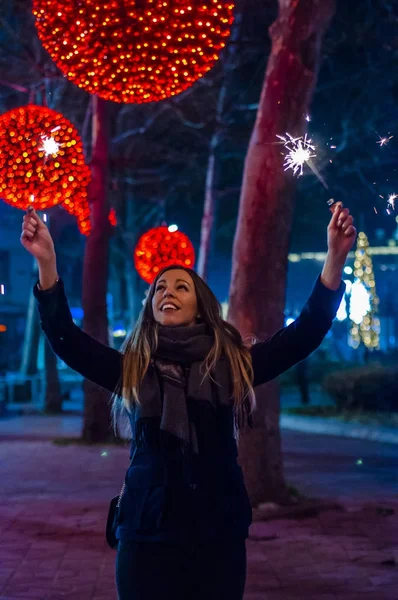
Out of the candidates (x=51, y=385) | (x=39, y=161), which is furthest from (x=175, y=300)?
(x=51, y=385)

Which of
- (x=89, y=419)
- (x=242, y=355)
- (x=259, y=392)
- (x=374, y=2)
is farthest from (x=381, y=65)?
(x=242, y=355)

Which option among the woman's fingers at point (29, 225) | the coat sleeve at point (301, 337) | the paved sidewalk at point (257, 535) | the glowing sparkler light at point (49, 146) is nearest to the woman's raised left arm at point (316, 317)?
the coat sleeve at point (301, 337)

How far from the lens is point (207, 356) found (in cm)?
323

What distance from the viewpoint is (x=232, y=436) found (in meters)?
3.19

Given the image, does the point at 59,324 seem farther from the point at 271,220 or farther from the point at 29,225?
the point at 271,220

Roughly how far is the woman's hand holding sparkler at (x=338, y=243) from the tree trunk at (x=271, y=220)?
521 cm

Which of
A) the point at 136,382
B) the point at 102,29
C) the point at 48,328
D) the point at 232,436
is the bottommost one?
the point at 232,436

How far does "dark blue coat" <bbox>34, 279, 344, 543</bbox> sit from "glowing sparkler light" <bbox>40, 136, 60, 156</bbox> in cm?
315

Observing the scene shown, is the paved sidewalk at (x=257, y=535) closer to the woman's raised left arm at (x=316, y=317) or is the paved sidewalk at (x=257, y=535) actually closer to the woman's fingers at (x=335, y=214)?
the woman's raised left arm at (x=316, y=317)

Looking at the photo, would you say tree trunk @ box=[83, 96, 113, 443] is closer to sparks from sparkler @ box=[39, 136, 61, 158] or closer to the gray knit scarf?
sparks from sparkler @ box=[39, 136, 61, 158]

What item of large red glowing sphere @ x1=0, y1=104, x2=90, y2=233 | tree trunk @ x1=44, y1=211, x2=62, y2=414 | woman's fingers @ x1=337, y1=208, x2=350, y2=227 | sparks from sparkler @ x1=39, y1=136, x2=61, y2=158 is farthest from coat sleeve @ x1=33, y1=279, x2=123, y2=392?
tree trunk @ x1=44, y1=211, x2=62, y2=414

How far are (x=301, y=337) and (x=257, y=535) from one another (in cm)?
473

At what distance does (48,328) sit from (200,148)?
23.5 meters

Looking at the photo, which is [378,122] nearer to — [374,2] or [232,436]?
[374,2]
